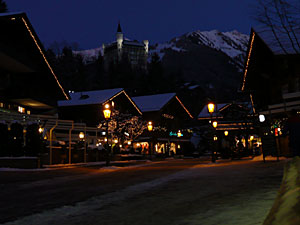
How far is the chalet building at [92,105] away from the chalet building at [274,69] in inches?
828

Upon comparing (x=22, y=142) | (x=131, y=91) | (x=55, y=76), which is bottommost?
(x=22, y=142)

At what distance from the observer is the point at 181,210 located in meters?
4.86

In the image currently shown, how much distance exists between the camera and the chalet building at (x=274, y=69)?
18.0 m

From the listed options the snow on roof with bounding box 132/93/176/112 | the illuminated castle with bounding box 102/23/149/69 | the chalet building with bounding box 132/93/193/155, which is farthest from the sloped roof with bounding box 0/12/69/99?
the illuminated castle with bounding box 102/23/149/69

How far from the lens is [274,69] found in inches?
888

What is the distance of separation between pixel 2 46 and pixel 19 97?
486cm

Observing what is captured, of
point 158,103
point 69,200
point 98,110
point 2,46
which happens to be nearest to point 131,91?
point 158,103

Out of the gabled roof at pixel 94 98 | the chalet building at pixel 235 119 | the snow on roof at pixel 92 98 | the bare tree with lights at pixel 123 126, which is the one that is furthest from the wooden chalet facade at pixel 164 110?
the chalet building at pixel 235 119

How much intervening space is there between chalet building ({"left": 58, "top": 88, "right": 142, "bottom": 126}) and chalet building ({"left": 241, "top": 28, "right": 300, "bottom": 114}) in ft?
69.0

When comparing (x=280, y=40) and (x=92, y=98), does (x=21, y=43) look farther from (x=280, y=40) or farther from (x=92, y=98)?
(x=92, y=98)

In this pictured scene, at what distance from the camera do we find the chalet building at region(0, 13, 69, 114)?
68.9 feet

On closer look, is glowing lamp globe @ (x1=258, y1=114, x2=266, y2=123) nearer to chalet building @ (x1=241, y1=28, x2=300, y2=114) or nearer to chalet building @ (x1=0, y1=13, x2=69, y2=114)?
chalet building @ (x1=241, y1=28, x2=300, y2=114)

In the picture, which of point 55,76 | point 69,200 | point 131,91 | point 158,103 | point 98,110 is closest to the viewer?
point 69,200

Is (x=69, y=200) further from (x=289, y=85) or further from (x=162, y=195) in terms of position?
(x=289, y=85)
